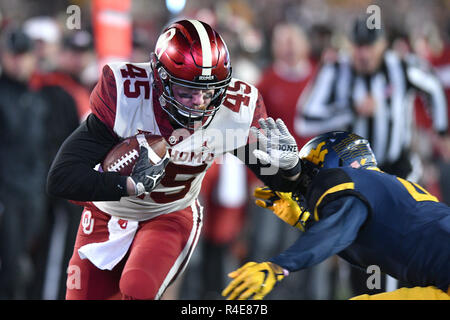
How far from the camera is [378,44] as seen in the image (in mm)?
5340

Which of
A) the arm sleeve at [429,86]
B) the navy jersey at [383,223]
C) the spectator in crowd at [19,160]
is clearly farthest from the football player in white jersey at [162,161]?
the arm sleeve at [429,86]

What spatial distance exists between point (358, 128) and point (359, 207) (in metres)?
2.68

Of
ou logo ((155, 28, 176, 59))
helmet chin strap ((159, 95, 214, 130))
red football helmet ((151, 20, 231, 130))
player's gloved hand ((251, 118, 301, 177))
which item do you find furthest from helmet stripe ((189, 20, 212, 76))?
player's gloved hand ((251, 118, 301, 177))

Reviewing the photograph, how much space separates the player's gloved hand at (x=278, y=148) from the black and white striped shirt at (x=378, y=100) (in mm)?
2166

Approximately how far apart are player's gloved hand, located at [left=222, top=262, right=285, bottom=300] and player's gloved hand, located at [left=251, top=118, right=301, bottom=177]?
709 mm

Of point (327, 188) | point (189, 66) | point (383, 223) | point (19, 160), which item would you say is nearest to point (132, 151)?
point (189, 66)

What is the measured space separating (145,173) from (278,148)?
565 millimetres

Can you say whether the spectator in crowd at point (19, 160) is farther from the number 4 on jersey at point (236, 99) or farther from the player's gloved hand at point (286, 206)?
the player's gloved hand at point (286, 206)

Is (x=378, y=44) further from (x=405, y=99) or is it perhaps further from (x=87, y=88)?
(x=87, y=88)

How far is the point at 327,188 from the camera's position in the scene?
2.85m

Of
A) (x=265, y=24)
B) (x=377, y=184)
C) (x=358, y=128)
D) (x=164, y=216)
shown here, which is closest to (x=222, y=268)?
(x=358, y=128)

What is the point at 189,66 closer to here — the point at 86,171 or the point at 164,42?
the point at 164,42

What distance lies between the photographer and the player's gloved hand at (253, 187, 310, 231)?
10.7ft

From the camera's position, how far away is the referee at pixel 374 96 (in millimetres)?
5305
